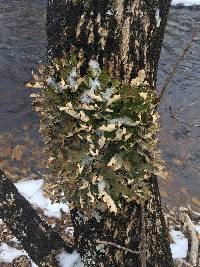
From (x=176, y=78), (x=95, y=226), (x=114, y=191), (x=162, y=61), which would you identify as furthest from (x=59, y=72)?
(x=162, y=61)

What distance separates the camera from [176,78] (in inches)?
507

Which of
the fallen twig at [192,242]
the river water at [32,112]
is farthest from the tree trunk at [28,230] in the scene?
the river water at [32,112]

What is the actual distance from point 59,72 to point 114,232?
3.56ft

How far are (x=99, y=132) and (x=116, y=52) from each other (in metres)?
0.47

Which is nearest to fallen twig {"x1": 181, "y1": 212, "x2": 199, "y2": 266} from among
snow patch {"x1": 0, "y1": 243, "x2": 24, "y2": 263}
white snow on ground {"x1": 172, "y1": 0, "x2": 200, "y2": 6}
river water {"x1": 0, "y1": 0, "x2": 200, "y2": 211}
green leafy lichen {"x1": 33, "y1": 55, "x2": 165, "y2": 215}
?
green leafy lichen {"x1": 33, "y1": 55, "x2": 165, "y2": 215}

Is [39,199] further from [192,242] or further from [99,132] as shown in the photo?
[99,132]

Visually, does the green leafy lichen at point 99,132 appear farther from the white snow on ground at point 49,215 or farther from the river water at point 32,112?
the river water at point 32,112

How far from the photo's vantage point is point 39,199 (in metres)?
6.95

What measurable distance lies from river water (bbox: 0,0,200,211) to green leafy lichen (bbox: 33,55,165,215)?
3.06 m

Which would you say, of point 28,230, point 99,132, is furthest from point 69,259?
point 99,132

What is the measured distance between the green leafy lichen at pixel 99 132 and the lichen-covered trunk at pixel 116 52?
4.3 inches

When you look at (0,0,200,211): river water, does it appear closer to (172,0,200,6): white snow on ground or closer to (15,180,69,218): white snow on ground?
(15,180,69,218): white snow on ground

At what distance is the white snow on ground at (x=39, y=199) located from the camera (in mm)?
6656

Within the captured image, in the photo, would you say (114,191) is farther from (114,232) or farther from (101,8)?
(101,8)
